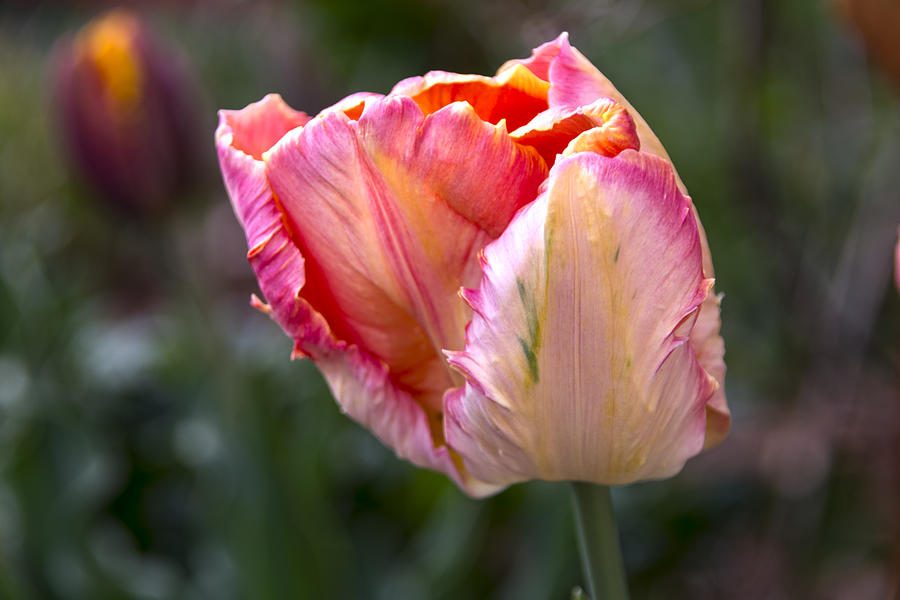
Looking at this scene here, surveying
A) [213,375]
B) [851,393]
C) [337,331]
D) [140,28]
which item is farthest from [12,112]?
[337,331]

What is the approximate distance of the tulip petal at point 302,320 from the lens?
25cm

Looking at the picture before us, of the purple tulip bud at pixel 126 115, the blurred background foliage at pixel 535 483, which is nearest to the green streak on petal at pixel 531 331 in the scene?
the blurred background foliage at pixel 535 483

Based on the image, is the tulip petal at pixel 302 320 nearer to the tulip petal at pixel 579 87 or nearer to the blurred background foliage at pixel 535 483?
the tulip petal at pixel 579 87

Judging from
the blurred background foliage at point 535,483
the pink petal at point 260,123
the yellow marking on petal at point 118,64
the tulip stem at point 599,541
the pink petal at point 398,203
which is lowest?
the blurred background foliage at point 535,483

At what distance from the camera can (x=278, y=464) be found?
71cm

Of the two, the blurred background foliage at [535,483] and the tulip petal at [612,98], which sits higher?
the tulip petal at [612,98]

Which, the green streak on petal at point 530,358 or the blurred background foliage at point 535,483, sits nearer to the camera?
the green streak on petal at point 530,358

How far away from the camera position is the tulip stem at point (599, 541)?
0.25m

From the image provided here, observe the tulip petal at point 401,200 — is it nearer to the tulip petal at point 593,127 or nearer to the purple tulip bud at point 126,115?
the tulip petal at point 593,127

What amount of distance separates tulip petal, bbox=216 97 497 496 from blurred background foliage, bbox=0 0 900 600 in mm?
299

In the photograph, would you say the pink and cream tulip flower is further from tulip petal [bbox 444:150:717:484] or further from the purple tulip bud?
the purple tulip bud

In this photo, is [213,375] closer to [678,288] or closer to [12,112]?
[678,288]

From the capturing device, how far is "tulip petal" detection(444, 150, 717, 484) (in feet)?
0.71

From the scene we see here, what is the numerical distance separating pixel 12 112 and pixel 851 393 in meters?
1.67
